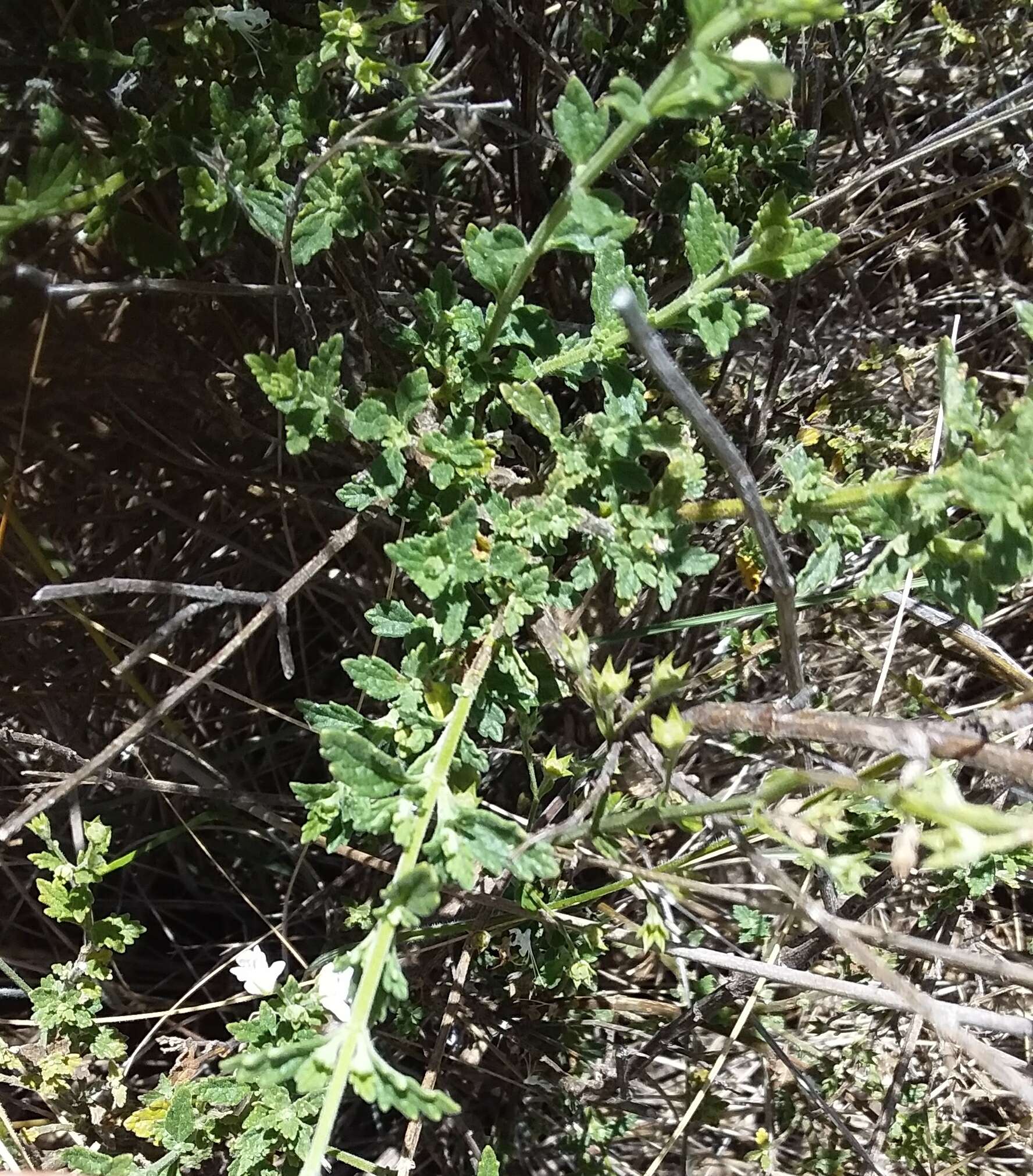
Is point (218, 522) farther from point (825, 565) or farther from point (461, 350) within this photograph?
point (825, 565)

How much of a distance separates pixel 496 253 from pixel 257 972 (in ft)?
4.29

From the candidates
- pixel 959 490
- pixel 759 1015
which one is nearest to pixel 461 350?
pixel 959 490

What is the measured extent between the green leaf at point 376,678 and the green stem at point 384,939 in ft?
0.33

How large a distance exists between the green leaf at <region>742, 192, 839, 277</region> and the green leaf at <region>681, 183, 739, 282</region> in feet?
0.12

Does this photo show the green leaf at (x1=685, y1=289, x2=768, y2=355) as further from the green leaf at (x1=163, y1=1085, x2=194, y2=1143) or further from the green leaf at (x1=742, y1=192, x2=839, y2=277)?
the green leaf at (x1=163, y1=1085, x2=194, y2=1143)

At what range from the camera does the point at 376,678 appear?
5.42ft

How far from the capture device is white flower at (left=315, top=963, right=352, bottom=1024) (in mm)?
1647

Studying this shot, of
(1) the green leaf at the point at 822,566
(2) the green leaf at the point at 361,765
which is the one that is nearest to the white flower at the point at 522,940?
(2) the green leaf at the point at 361,765

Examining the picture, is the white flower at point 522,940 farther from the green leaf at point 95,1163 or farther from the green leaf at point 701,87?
the green leaf at point 701,87

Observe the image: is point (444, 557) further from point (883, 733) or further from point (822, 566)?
point (883, 733)

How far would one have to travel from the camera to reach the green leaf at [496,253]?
161 cm

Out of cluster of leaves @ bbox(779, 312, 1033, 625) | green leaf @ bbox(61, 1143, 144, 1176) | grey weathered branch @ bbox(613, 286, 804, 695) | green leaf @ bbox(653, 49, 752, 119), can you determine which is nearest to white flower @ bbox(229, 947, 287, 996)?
green leaf @ bbox(61, 1143, 144, 1176)

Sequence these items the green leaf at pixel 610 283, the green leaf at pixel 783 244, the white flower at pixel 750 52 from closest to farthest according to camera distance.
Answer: the white flower at pixel 750 52, the green leaf at pixel 783 244, the green leaf at pixel 610 283

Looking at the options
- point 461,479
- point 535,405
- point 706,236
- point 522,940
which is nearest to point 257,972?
point 522,940
